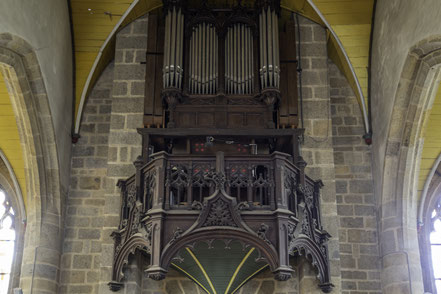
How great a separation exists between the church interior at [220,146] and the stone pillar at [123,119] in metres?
0.03

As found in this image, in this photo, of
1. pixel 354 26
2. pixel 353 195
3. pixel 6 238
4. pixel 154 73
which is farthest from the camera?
pixel 6 238

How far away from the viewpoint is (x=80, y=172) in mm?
13258

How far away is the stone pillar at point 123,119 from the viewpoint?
1180 centimetres

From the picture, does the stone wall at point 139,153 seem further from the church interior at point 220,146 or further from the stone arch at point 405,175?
the stone arch at point 405,175

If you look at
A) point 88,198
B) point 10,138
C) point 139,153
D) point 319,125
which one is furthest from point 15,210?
point 319,125

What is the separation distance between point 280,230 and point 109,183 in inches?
135

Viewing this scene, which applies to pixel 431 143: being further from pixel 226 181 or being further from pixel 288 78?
pixel 226 181

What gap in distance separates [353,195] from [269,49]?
3.20 m

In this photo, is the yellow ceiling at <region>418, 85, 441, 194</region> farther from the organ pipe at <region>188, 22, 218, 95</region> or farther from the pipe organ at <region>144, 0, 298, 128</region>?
the organ pipe at <region>188, 22, 218, 95</region>

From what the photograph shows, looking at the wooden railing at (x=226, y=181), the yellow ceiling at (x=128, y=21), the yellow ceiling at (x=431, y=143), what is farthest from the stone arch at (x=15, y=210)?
the yellow ceiling at (x=431, y=143)

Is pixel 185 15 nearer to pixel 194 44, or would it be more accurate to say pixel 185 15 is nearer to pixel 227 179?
pixel 194 44

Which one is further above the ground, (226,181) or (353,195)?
(353,195)

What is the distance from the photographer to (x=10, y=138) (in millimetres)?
13773

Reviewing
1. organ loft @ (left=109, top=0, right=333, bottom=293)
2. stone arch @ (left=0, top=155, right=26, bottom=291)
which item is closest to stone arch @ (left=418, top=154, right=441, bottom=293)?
organ loft @ (left=109, top=0, right=333, bottom=293)
